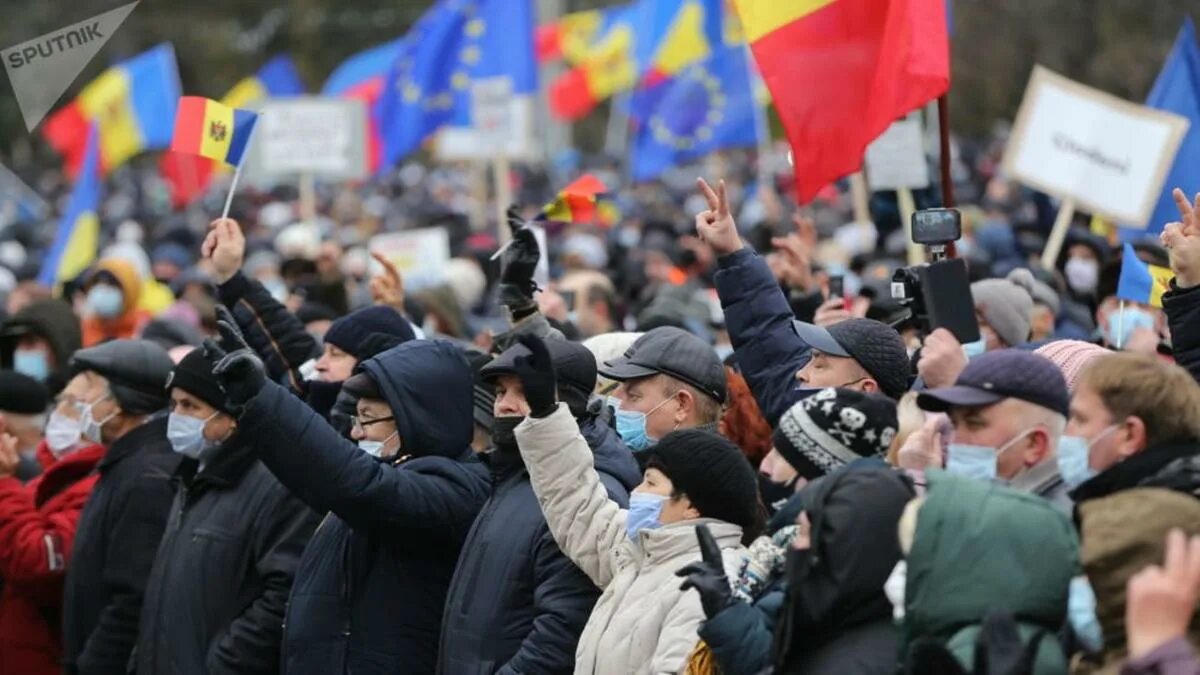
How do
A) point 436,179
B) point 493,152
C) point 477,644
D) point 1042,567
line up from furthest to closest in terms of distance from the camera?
point 436,179 → point 493,152 → point 477,644 → point 1042,567

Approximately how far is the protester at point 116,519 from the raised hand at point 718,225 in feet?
8.41

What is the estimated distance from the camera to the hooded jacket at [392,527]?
658 cm

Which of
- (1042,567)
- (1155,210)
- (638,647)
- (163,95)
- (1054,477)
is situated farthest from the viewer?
(163,95)

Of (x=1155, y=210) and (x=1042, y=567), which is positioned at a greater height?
(x=1042, y=567)

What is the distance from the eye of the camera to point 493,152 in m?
16.7

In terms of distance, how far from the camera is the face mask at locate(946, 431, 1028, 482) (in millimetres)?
4879

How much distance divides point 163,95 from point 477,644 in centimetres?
1646

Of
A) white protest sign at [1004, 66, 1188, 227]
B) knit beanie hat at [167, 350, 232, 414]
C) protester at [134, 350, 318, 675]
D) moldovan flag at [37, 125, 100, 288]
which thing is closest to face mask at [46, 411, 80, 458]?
knit beanie hat at [167, 350, 232, 414]

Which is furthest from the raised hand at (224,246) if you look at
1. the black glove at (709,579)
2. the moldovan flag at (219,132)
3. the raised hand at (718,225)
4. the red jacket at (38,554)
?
the black glove at (709,579)

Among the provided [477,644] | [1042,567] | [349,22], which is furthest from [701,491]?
[349,22]

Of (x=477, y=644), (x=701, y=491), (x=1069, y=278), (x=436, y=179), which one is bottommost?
(x=436, y=179)

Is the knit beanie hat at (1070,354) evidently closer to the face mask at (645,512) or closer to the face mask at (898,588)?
the face mask at (645,512)

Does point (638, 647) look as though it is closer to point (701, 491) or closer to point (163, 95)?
point (701, 491)

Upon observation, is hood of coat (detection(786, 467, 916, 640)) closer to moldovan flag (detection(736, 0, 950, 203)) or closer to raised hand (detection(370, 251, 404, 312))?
moldovan flag (detection(736, 0, 950, 203))
